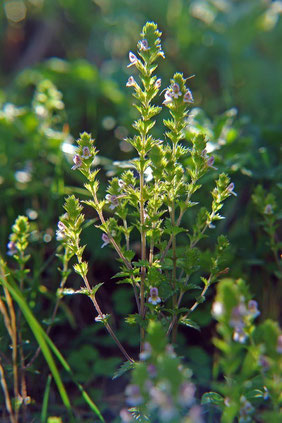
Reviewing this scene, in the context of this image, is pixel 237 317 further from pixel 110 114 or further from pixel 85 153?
pixel 110 114

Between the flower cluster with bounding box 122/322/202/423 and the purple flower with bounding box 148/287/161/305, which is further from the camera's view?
the purple flower with bounding box 148/287/161/305

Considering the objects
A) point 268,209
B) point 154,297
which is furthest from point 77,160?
point 268,209

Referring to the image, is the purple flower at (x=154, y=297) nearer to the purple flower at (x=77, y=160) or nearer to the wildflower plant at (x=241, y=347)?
the wildflower plant at (x=241, y=347)

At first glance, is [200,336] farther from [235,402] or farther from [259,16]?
[259,16]

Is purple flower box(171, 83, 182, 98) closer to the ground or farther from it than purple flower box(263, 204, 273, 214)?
farther from it

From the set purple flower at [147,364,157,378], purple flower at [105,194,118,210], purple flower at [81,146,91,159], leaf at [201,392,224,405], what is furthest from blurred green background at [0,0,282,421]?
purple flower at [147,364,157,378]

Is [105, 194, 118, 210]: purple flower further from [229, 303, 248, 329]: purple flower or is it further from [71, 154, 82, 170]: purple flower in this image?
[229, 303, 248, 329]: purple flower

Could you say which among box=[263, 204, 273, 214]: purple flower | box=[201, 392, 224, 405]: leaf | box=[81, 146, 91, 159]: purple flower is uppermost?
box=[81, 146, 91, 159]: purple flower
